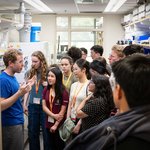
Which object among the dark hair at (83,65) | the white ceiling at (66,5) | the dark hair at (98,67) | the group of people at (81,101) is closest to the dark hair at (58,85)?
the group of people at (81,101)

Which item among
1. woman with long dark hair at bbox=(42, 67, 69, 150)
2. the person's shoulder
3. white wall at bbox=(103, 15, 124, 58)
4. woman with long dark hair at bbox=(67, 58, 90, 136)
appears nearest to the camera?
the person's shoulder

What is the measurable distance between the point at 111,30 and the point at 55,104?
6645mm

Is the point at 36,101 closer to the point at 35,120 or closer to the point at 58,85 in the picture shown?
the point at 35,120

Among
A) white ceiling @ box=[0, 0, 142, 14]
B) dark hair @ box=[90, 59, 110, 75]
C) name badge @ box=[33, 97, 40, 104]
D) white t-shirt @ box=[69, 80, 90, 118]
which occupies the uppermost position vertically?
white ceiling @ box=[0, 0, 142, 14]

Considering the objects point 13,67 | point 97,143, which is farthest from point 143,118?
point 13,67

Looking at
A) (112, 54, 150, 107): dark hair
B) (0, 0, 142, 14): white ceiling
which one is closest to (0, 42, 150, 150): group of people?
Result: (112, 54, 150, 107): dark hair

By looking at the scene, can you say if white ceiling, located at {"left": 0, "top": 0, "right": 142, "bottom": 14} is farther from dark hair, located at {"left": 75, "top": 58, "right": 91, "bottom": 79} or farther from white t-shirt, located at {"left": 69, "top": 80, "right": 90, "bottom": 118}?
white t-shirt, located at {"left": 69, "top": 80, "right": 90, "bottom": 118}

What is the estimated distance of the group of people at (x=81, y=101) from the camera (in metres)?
1.14

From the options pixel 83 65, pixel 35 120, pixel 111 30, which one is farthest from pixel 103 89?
pixel 111 30

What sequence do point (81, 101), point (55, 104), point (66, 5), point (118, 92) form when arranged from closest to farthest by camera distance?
point (118, 92), point (81, 101), point (55, 104), point (66, 5)

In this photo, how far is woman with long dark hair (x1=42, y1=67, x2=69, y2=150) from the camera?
327cm

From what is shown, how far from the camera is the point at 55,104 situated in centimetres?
329

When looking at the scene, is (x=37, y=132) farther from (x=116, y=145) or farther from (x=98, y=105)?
(x=116, y=145)

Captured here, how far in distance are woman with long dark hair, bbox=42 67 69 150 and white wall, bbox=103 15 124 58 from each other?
641 cm
